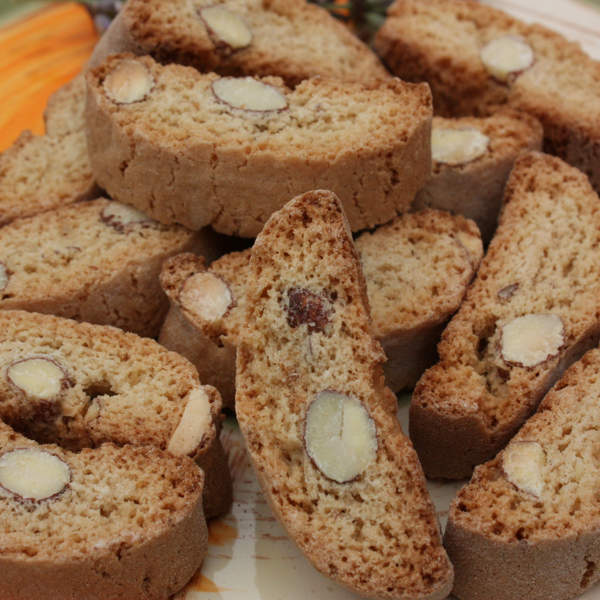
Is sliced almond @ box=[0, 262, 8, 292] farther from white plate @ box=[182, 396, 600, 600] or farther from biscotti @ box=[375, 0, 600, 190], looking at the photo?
biscotti @ box=[375, 0, 600, 190]

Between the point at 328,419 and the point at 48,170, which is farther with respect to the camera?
the point at 48,170

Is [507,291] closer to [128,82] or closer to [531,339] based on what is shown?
[531,339]

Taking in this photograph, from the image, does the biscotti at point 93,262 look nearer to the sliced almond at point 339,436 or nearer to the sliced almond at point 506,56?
the sliced almond at point 339,436

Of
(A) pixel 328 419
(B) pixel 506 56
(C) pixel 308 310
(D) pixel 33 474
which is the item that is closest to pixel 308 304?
(C) pixel 308 310

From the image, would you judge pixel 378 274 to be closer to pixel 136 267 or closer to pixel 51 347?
pixel 136 267

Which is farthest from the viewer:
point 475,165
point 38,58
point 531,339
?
point 38,58
